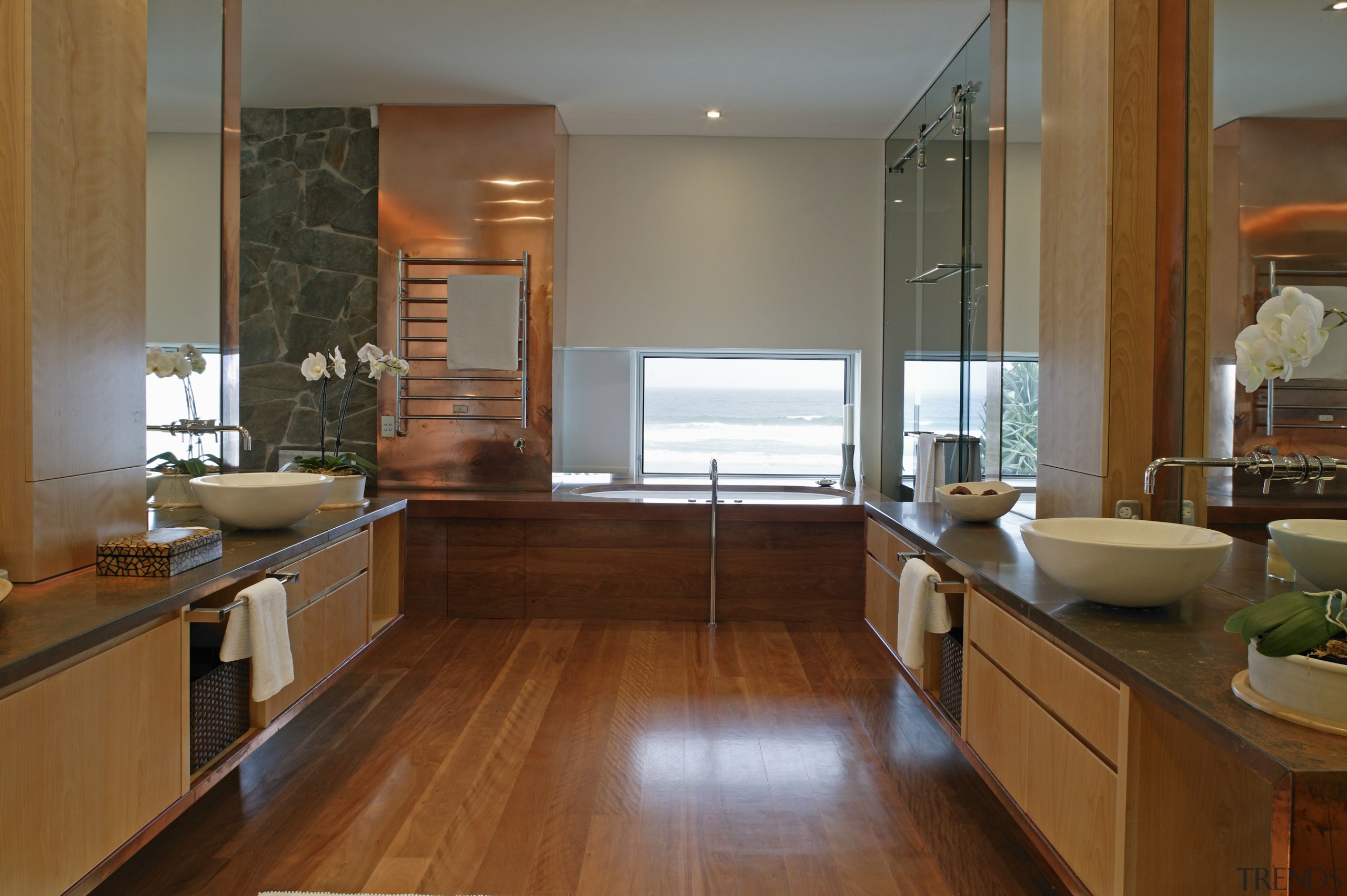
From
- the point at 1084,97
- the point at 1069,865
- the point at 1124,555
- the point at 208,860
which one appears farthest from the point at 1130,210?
the point at 208,860

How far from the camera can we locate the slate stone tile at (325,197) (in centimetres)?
479

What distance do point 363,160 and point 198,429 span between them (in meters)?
2.59

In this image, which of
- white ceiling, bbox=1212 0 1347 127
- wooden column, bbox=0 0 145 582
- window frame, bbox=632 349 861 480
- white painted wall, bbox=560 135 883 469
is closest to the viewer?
white ceiling, bbox=1212 0 1347 127

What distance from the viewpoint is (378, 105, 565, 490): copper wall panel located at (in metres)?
Result: 4.70

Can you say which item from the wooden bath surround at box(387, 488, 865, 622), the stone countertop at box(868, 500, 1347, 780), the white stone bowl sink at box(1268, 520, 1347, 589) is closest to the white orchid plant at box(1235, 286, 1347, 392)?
the white stone bowl sink at box(1268, 520, 1347, 589)

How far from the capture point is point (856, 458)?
5.14m

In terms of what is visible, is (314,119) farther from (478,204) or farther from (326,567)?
(326,567)

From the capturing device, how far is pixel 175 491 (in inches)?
108

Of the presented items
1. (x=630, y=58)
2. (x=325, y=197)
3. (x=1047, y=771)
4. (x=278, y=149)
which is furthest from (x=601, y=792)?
(x=278, y=149)

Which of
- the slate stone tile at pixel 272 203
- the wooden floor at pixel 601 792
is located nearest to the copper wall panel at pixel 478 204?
the slate stone tile at pixel 272 203

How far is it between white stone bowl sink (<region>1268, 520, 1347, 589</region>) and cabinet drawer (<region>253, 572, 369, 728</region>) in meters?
2.18

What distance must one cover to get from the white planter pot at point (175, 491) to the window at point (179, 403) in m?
0.08

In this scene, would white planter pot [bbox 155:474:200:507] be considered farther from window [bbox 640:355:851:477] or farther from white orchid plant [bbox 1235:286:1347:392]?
window [bbox 640:355:851:477]

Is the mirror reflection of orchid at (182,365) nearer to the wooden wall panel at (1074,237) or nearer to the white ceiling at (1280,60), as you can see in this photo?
the wooden wall panel at (1074,237)
